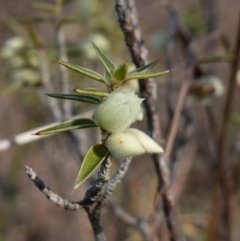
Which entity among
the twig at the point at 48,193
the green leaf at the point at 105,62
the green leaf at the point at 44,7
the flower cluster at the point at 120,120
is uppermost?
the green leaf at the point at 44,7

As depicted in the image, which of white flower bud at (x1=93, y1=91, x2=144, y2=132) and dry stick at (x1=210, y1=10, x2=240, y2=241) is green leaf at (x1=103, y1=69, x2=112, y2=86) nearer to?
white flower bud at (x1=93, y1=91, x2=144, y2=132)

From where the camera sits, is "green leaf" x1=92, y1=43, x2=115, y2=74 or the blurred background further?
the blurred background

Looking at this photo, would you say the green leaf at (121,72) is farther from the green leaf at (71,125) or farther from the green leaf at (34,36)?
the green leaf at (34,36)

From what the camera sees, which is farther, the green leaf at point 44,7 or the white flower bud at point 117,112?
the green leaf at point 44,7

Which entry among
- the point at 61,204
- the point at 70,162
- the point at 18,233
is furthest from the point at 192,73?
the point at 70,162

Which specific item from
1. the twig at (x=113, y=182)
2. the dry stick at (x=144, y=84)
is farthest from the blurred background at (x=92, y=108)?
the twig at (x=113, y=182)

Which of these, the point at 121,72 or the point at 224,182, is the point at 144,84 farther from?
the point at 224,182

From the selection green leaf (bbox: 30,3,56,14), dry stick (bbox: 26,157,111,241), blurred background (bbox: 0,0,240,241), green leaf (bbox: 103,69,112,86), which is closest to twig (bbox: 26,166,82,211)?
dry stick (bbox: 26,157,111,241)
